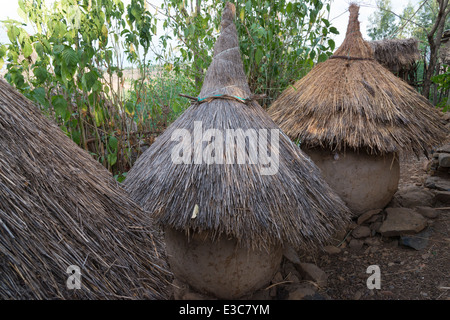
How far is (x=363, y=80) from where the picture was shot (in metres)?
3.75

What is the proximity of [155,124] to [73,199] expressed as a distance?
9.82 ft

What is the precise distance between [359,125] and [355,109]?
197 mm

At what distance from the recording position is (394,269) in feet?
10.4

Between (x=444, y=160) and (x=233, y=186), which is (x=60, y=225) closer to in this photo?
(x=233, y=186)

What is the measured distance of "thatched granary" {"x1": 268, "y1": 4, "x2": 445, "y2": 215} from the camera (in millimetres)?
3488

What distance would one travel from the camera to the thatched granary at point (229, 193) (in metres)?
2.04

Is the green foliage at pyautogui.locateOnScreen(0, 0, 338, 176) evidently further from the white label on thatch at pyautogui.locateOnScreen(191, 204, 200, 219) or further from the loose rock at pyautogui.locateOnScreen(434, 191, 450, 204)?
the loose rock at pyautogui.locateOnScreen(434, 191, 450, 204)

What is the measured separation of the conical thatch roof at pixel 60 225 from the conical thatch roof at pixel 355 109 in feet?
8.23

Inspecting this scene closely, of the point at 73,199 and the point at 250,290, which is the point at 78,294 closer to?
the point at 73,199

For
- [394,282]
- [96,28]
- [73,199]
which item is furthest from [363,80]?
[73,199]

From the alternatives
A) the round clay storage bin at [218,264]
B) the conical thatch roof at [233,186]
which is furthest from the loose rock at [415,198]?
the round clay storage bin at [218,264]

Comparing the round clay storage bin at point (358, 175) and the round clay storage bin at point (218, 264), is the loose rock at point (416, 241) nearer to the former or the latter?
the round clay storage bin at point (358, 175)

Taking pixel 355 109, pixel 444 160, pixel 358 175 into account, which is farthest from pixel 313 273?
pixel 444 160

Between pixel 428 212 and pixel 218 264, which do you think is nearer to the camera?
pixel 218 264
